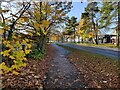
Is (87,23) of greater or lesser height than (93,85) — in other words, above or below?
above

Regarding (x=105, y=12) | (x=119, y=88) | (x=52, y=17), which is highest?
(x=105, y=12)

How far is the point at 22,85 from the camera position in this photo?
19.0ft

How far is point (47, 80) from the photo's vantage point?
21.9 feet

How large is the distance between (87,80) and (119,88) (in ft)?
3.94

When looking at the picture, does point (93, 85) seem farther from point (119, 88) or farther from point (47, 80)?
point (47, 80)

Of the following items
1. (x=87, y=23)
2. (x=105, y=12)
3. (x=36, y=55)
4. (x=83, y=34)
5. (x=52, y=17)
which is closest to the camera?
(x=36, y=55)

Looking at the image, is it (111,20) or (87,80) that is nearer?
(87,80)

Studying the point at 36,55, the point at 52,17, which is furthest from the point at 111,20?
the point at 36,55

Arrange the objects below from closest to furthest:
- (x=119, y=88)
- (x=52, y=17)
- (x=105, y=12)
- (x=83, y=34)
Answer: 1. (x=119, y=88)
2. (x=52, y=17)
3. (x=105, y=12)
4. (x=83, y=34)

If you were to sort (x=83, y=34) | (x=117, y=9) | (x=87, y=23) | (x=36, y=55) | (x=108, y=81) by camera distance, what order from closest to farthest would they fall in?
(x=108, y=81)
(x=36, y=55)
(x=117, y=9)
(x=87, y=23)
(x=83, y=34)

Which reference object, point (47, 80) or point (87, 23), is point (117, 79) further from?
point (87, 23)

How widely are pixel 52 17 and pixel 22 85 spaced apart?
9.60m

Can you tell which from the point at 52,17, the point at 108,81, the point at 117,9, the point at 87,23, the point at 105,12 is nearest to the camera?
the point at 108,81

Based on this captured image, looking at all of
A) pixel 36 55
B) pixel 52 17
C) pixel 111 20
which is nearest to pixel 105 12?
pixel 111 20
